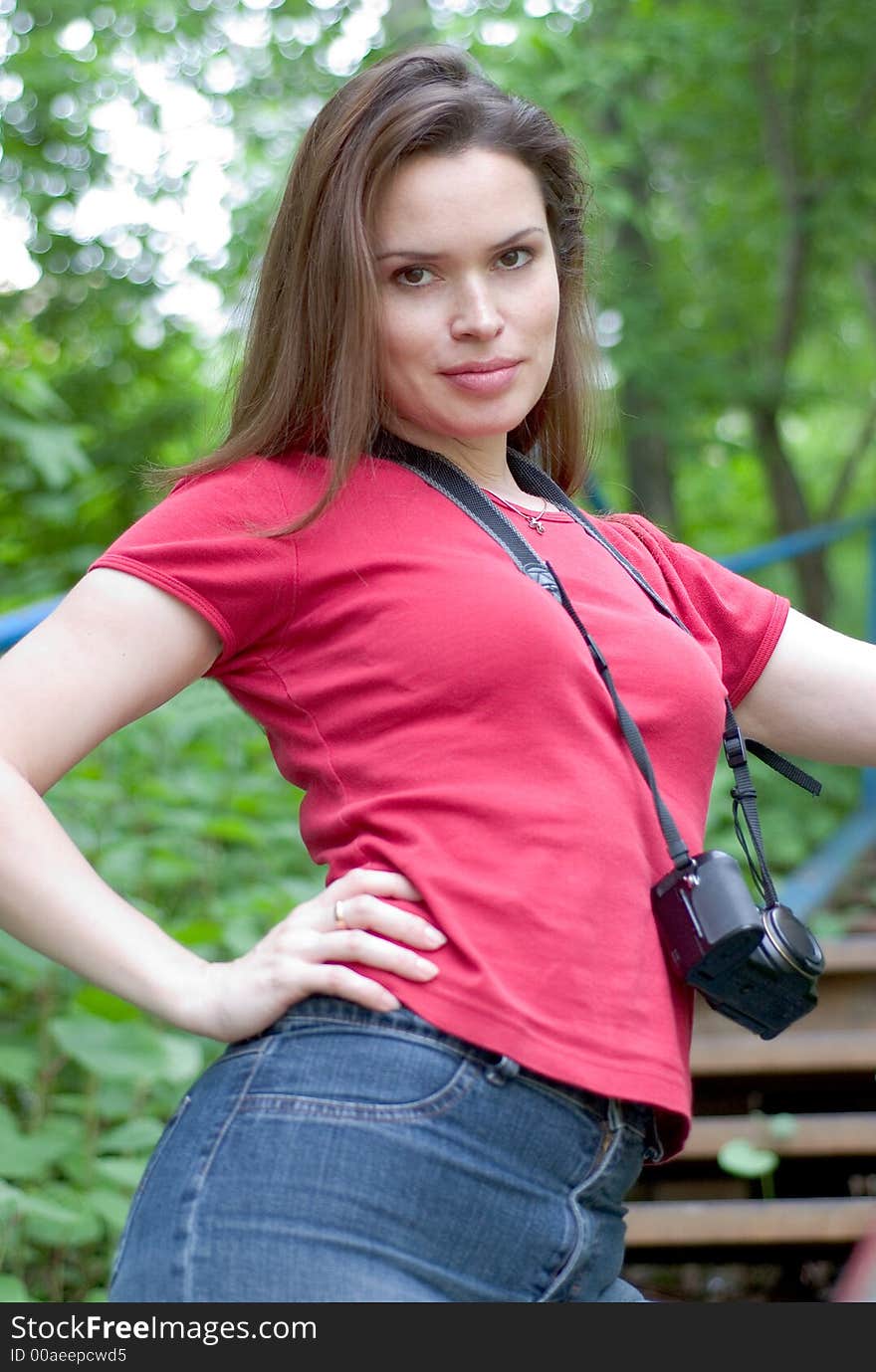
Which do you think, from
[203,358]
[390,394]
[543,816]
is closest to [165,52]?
[203,358]

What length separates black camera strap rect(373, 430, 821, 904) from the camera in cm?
125

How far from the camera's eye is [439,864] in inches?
46.6

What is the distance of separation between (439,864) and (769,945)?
0.31 meters

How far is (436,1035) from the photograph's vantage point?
1.15 metres

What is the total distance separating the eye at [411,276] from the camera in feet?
4.40

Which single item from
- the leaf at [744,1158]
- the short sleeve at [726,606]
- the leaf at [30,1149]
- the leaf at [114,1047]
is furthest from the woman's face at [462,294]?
the leaf at [744,1158]

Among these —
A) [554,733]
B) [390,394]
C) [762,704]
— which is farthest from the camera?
[762,704]

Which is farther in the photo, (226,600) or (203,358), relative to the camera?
(203,358)

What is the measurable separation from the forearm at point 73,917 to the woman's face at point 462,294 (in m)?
0.51

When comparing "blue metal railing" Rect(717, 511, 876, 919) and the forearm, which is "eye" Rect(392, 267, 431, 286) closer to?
the forearm

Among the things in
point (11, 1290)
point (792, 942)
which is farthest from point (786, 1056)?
point (792, 942)

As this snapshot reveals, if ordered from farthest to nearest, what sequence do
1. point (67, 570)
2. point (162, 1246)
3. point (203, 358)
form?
point (203, 358)
point (67, 570)
point (162, 1246)

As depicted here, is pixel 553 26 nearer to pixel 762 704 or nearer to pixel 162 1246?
pixel 762 704

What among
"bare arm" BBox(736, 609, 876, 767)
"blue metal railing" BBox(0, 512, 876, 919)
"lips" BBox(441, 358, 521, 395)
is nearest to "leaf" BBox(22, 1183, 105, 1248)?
"bare arm" BBox(736, 609, 876, 767)
